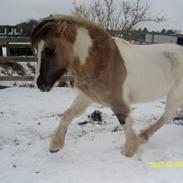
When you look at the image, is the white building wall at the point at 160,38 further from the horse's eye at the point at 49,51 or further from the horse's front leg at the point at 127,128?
the horse's eye at the point at 49,51

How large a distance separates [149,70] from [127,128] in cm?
74

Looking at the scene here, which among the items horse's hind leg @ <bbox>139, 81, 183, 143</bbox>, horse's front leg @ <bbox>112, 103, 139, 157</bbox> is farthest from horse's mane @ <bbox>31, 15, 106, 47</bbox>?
horse's hind leg @ <bbox>139, 81, 183, 143</bbox>

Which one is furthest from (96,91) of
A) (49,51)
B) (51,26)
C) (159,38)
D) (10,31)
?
(159,38)

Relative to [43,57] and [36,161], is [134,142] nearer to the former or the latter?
[36,161]

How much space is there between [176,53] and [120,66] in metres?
0.95

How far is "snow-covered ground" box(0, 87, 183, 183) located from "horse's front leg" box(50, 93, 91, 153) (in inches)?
4.8

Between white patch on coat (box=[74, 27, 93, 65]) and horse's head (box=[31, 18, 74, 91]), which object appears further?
white patch on coat (box=[74, 27, 93, 65])

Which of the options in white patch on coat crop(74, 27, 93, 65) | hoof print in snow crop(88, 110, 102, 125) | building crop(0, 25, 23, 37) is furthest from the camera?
building crop(0, 25, 23, 37)

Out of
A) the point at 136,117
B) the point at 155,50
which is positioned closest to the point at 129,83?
the point at 155,50

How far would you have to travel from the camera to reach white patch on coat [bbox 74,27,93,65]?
9.52 feet

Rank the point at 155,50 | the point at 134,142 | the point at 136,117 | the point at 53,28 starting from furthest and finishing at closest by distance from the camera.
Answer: the point at 136,117 → the point at 155,50 → the point at 134,142 → the point at 53,28

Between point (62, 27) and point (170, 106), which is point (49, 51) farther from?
point (170, 106)

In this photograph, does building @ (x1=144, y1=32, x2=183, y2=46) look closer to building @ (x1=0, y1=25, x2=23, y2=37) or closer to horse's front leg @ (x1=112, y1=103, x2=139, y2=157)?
building @ (x1=0, y1=25, x2=23, y2=37)

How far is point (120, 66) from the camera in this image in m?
3.16
